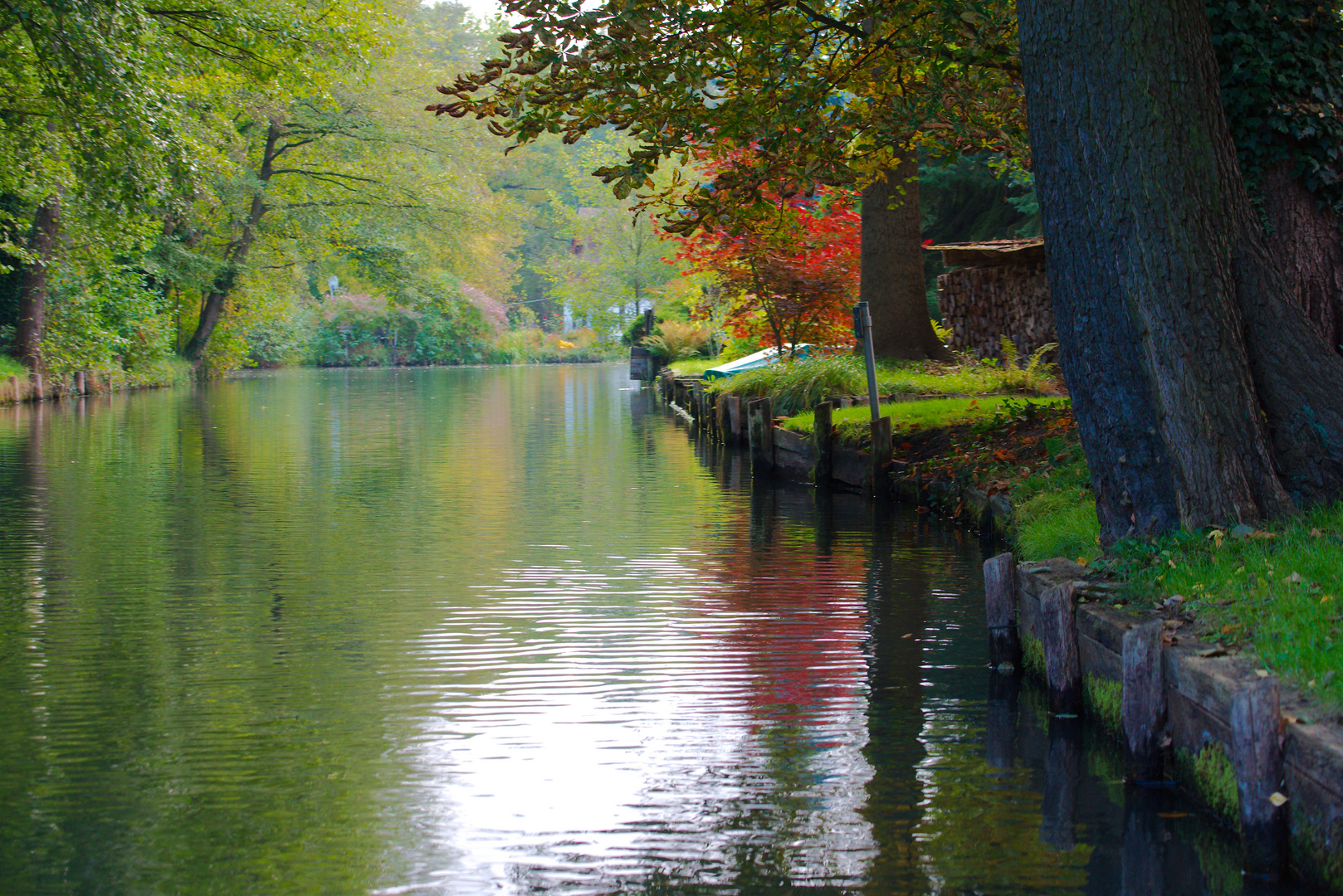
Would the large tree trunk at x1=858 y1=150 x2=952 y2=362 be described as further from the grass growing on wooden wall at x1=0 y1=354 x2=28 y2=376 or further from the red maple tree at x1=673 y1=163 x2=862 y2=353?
the grass growing on wooden wall at x1=0 y1=354 x2=28 y2=376

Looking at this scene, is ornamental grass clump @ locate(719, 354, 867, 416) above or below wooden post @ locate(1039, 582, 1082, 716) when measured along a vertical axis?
above

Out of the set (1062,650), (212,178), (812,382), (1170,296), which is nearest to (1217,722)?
(1062,650)

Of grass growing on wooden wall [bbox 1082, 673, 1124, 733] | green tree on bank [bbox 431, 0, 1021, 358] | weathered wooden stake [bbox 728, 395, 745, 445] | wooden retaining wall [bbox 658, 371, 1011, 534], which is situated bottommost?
grass growing on wooden wall [bbox 1082, 673, 1124, 733]

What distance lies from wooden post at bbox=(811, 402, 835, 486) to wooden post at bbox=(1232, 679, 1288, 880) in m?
9.17

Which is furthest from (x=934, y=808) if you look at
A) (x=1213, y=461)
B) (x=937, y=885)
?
(x=1213, y=461)

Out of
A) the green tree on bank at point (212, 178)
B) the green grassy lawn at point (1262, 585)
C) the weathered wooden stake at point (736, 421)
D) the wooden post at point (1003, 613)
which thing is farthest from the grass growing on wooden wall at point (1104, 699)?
the green tree on bank at point (212, 178)

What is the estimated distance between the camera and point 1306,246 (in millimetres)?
6852

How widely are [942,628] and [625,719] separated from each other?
2365mm

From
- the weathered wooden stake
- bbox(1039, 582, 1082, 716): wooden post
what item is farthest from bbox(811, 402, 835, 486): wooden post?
bbox(1039, 582, 1082, 716): wooden post

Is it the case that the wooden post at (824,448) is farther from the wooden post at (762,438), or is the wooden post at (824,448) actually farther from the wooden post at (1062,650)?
the wooden post at (1062,650)

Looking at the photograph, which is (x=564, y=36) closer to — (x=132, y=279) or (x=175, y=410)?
(x=175, y=410)

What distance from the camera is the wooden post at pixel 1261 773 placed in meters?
3.53

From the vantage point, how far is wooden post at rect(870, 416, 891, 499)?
11672 mm

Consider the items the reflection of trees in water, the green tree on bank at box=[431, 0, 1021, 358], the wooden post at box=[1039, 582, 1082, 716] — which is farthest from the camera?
the green tree on bank at box=[431, 0, 1021, 358]
